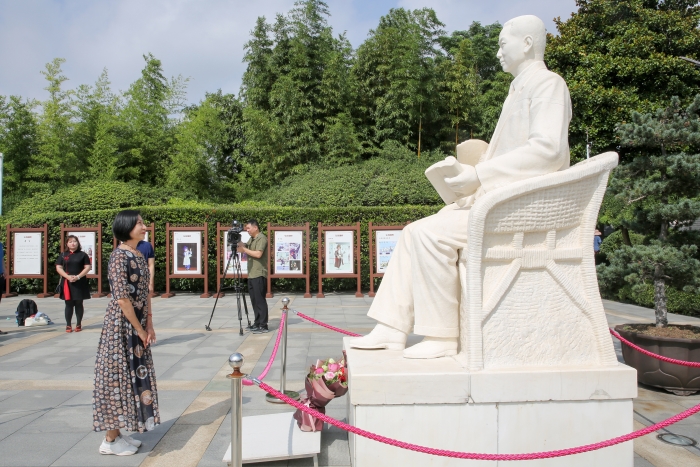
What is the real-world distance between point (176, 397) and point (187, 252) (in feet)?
24.5

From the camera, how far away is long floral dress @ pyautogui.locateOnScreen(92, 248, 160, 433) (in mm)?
2930

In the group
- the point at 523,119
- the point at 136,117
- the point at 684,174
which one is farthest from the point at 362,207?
the point at 136,117

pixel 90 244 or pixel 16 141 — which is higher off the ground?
pixel 16 141

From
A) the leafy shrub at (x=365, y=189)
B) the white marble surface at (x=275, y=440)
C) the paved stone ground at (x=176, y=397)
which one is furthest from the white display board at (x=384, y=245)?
the white marble surface at (x=275, y=440)

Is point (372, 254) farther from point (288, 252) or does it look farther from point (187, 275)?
point (187, 275)

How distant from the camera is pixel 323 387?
315 centimetres

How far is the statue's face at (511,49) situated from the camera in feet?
10.1

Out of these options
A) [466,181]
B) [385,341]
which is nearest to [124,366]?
[385,341]

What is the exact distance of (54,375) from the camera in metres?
4.74

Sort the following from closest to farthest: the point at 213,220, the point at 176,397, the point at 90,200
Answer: the point at 176,397
the point at 213,220
the point at 90,200

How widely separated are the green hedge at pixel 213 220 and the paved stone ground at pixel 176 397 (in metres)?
3.97

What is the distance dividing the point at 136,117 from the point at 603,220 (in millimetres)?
16891

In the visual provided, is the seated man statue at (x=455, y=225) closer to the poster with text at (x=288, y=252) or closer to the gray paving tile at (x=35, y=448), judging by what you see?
the gray paving tile at (x=35, y=448)

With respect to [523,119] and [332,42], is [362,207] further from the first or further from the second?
[332,42]
